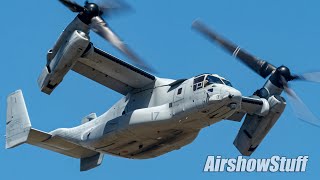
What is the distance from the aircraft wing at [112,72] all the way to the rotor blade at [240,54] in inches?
135

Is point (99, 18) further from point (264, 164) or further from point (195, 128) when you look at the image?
point (264, 164)

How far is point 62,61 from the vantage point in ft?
107

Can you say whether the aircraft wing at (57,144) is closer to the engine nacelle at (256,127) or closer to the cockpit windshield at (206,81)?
the engine nacelle at (256,127)

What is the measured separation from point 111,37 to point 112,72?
8.47ft

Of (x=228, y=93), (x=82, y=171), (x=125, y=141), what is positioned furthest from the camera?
(x=82, y=171)

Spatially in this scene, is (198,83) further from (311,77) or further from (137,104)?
(311,77)

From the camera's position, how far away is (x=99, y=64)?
3531cm

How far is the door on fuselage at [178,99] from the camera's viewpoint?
33031 mm

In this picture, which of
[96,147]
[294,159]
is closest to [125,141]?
[96,147]

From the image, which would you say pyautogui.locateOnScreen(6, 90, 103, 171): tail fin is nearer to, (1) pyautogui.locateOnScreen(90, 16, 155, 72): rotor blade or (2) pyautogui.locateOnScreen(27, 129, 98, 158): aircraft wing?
(2) pyautogui.locateOnScreen(27, 129, 98, 158): aircraft wing

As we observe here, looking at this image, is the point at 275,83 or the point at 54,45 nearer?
the point at 54,45

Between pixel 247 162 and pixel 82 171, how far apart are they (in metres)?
6.74

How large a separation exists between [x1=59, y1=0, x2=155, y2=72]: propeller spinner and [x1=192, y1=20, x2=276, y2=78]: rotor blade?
16.5 ft

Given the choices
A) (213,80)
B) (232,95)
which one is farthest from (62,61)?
(232,95)
